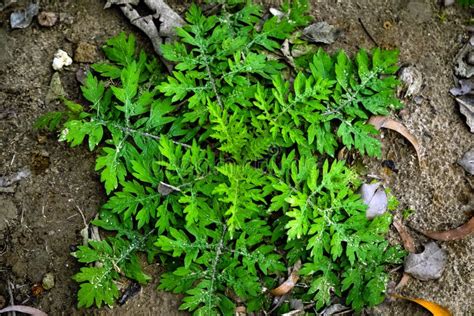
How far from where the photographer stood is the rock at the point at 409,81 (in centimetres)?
369

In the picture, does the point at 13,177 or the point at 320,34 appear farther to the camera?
the point at 320,34

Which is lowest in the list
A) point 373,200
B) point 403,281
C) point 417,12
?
point 403,281

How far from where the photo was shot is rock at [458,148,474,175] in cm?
369

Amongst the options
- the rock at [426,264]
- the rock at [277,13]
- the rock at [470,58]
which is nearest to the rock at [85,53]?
the rock at [277,13]

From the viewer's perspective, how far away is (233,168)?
10.3 ft

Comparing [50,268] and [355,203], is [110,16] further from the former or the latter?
[355,203]

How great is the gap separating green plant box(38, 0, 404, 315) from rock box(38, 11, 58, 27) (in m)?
0.47

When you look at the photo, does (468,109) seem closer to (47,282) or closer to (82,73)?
(82,73)

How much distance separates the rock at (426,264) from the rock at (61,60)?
8.44 feet

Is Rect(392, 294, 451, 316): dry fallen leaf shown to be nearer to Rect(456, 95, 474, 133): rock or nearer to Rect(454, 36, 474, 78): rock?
Rect(456, 95, 474, 133): rock


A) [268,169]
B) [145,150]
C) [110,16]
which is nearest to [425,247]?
[268,169]

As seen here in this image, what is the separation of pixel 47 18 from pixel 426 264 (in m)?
2.97

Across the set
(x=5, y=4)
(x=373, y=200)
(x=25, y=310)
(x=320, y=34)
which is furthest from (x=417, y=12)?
(x=25, y=310)

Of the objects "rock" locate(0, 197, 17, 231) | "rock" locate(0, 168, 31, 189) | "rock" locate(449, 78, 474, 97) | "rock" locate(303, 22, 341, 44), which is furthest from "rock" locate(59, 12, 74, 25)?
"rock" locate(449, 78, 474, 97)
